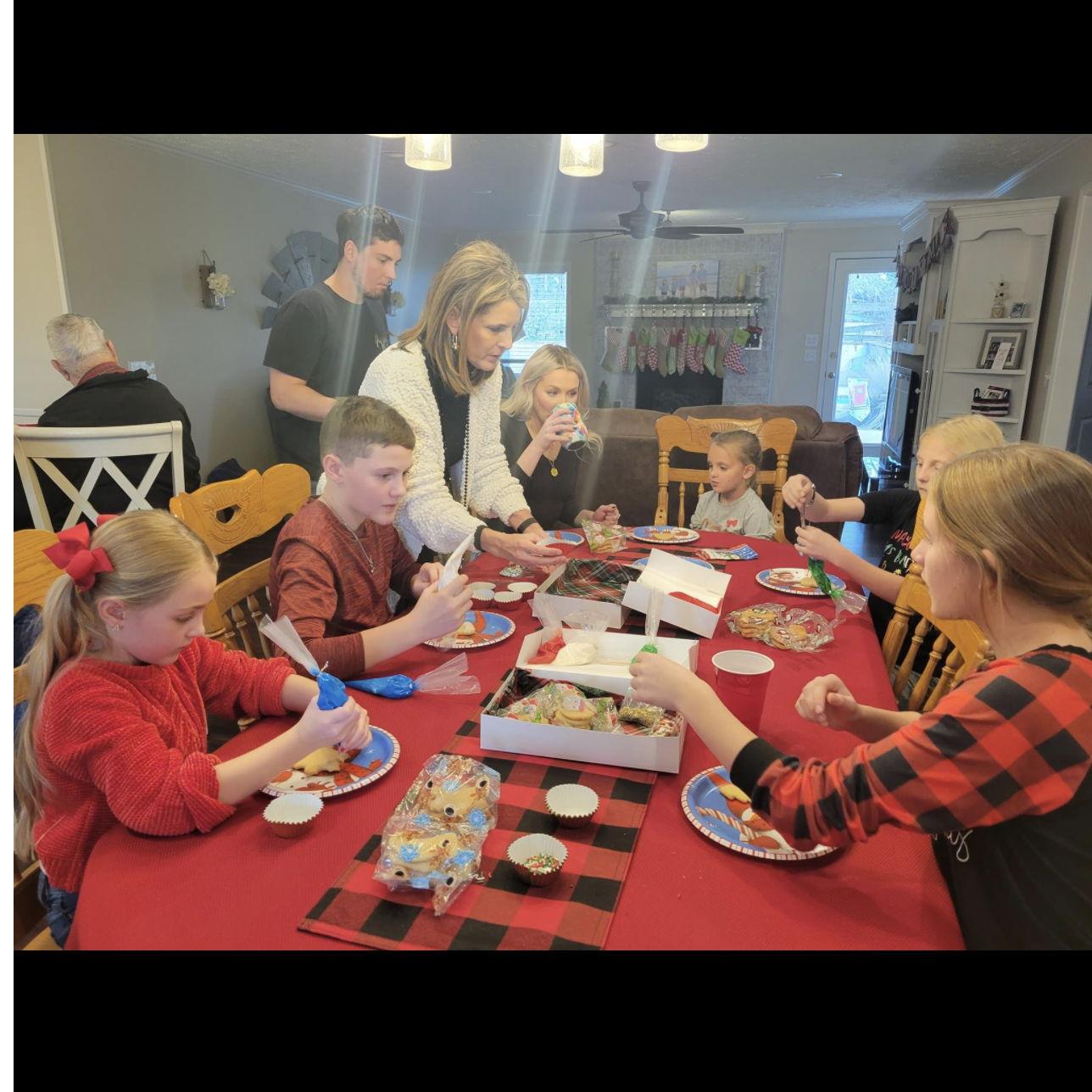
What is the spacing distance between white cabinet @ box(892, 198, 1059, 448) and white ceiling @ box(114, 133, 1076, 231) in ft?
1.10

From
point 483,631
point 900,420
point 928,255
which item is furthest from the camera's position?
point 900,420

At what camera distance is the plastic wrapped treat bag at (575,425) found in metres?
2.23

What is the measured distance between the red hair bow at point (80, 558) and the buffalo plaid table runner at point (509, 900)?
410 millimetres

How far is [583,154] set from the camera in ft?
9.20

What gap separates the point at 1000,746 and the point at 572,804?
40 cm

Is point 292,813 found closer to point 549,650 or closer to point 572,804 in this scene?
point 572,804

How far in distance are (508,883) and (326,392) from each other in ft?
6.38

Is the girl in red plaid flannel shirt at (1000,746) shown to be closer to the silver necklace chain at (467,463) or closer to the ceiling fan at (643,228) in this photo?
the silver necklace chain at (467,463)

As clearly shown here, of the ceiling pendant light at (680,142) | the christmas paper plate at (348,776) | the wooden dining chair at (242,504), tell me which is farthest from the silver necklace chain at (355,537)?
the ceiling pendant light at (680,142)

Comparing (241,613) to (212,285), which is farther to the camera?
(212,285)

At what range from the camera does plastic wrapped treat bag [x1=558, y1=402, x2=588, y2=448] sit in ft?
7.32

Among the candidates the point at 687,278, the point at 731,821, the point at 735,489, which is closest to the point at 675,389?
the point at 687,278

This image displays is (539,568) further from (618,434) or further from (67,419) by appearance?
(618,434)

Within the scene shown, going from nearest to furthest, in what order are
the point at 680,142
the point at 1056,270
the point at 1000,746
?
1. the point at 1000,746
2. the point at 680,142
3. the point at 1056,270
